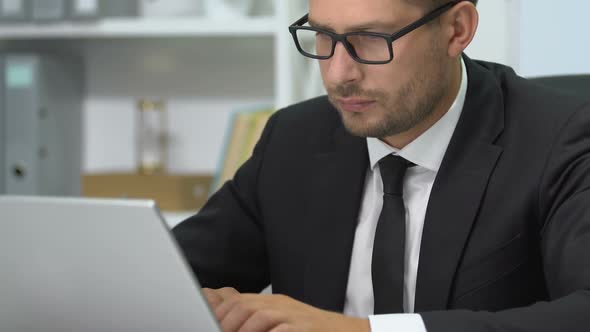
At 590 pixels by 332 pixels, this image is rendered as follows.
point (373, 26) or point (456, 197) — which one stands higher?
point (373, 26)

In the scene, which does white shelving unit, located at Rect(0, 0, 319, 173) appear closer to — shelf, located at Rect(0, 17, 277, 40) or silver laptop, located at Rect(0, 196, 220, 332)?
shelf, located at Rect(0, 17, 277, 40)

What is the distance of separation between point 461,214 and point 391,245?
0.11 metres

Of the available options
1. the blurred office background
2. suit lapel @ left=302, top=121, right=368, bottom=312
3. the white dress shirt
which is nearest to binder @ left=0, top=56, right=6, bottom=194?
the blurred office background

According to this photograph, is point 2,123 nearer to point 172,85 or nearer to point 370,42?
point 172,85

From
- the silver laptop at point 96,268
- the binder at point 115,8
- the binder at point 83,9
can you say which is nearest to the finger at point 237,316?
the silver laptop at point 96,268

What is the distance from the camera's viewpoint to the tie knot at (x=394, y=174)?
1.18 m

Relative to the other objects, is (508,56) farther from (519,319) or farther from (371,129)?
(519,319)

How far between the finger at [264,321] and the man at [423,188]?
12 centimetres

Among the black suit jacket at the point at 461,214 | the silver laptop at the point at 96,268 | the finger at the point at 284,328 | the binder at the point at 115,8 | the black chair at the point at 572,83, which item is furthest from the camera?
the binder at the point at 115,8

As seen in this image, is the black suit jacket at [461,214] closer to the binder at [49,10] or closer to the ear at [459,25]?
the ear at [459,25]

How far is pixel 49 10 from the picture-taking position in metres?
2.04

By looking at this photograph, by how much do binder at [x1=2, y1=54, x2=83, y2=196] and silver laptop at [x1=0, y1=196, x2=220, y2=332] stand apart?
4.64ft

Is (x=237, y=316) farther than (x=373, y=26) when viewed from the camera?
No

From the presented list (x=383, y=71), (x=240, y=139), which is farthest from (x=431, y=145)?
(x=240, y=139)
